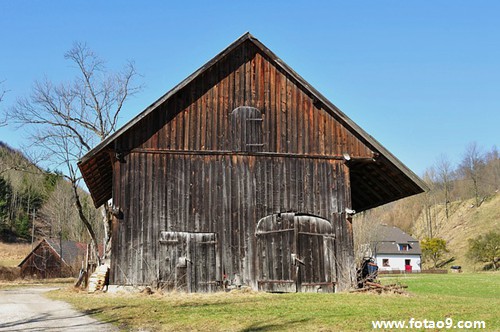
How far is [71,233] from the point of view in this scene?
7388 centimetres

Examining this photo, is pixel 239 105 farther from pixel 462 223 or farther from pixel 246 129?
pixel 462 223

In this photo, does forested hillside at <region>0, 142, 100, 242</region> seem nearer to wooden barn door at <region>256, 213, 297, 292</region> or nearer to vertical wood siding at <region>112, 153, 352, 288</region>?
vertical wood siding at <region>112, 153, 352, 288</region>

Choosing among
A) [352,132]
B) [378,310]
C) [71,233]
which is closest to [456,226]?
[71,233]

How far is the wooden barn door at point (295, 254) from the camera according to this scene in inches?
770

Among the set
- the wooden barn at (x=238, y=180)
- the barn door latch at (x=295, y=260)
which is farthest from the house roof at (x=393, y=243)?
the barn door latch at (x=295, y=260)

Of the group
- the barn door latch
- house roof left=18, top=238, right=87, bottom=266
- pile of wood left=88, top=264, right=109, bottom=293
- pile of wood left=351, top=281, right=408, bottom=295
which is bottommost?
pile of wood left=351, top=281, right=408, bottom=295

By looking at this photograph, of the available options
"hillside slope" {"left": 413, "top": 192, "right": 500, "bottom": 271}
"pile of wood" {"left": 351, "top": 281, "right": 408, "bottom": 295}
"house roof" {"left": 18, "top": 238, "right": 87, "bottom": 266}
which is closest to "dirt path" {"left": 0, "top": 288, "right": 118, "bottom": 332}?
"pile of wood" {"left": 351, "top": 281, "right": 408, "bottom": 295}

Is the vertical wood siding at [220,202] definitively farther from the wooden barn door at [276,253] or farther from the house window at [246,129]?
the house window at [246,129]

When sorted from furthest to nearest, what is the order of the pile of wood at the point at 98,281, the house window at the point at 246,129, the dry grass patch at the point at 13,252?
the dry grass patch at the point at 13,252 < the house window at the point at 246,129 < the pile of wood at the point at 98,281

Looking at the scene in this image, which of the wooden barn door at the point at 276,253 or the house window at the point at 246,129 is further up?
the house window at the point at 246,129

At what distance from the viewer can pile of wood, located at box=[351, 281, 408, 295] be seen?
60.2 ft

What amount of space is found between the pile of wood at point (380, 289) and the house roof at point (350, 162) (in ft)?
13.7

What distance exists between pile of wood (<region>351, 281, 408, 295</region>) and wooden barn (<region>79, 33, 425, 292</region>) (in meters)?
0.69

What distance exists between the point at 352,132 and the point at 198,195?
6.47 m
